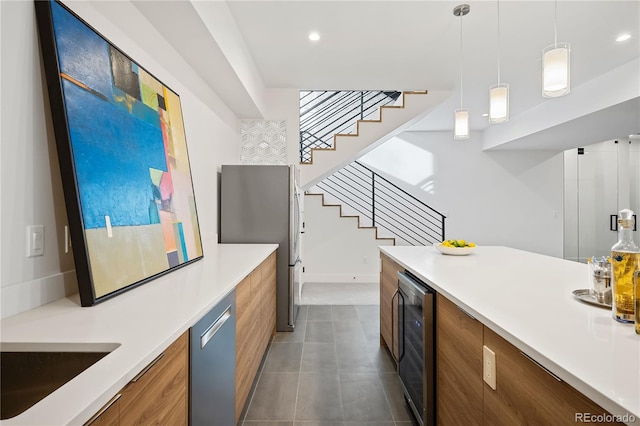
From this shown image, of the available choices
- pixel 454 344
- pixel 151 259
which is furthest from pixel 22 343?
pixel 454 344

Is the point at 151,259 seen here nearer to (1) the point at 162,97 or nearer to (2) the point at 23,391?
(2) the point at 23,391

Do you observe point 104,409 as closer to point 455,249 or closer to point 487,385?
point 487,385

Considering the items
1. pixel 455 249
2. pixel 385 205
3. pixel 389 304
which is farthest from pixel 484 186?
pixel 389 304

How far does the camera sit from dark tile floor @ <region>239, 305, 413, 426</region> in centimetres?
188

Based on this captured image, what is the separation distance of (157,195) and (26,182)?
0.64 metres

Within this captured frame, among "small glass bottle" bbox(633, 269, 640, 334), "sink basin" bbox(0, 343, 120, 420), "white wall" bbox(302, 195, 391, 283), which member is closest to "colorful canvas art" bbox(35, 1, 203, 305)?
"sink basin" bbox(0, 343, 120, 420)

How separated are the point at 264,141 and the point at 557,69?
128 inches

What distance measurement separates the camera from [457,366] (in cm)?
131

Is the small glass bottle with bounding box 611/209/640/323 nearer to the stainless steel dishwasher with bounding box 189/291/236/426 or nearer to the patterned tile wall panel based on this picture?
the stainless steel dishwasher with bounding box 189/291/236/426

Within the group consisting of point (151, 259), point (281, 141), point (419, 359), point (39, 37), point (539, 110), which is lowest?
point (419, 359)

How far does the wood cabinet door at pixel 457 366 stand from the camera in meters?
1.14

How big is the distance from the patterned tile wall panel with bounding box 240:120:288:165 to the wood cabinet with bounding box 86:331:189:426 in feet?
11.0

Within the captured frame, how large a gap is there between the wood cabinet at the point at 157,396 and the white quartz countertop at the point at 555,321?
1.00m

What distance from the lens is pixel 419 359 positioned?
1694 mm
